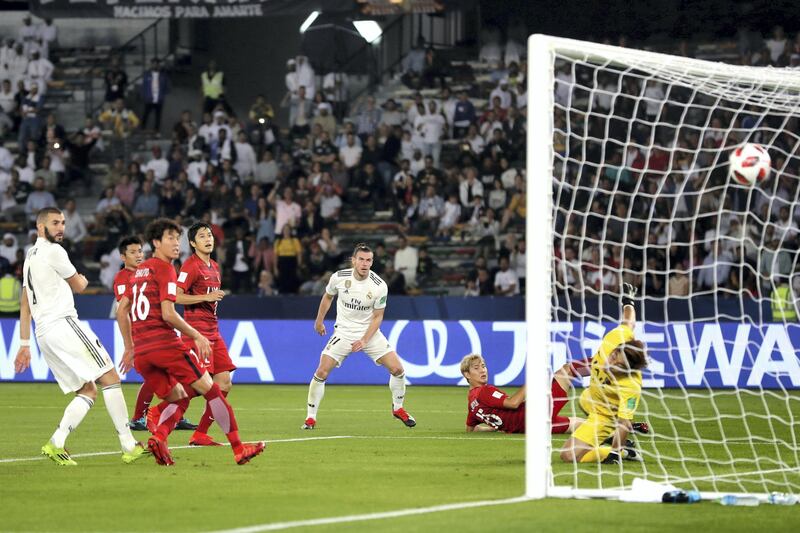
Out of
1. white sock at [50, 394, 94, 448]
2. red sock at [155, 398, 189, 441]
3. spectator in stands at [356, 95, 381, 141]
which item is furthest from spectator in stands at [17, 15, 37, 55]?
white sock at [50, 394, 94, 448]

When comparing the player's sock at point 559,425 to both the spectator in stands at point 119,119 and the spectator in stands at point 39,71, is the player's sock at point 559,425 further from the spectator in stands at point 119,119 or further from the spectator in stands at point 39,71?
the spectator in stands at point 39,71

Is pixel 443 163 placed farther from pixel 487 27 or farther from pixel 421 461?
pixel 421 461

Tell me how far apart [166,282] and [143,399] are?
3.80 meters

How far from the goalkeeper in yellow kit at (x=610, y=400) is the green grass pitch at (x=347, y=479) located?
0.62ft

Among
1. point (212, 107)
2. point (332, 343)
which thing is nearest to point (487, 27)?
→ point (212, 107)

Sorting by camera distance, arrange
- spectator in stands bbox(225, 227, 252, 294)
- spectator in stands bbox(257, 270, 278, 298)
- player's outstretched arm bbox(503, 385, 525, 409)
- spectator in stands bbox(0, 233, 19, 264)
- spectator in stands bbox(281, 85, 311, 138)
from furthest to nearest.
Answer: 1. spectator in stands bbox(281, 85, 311, 138)
2. spectator in stands bbox(0, 233, 19, 264)
3. spectator in stands bbox(225, 227, 252, 294)
4. spectator in stands bbox(257, 270, 278, 298)
5. player's outstretched arm bbox(503, 385, 525, 409)

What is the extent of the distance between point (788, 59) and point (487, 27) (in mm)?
6759

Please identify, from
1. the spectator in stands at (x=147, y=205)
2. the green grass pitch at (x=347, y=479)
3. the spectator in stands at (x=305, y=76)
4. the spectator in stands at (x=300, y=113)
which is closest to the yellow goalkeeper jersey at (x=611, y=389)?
the green grass pitch at (x=347, y=479)

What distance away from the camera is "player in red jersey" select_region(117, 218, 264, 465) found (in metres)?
9.97

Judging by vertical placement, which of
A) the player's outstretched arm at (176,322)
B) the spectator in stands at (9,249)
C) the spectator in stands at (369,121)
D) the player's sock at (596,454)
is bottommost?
the spectator in stands at (9,249)

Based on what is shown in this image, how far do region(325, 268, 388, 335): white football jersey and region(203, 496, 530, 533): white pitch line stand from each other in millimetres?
6836

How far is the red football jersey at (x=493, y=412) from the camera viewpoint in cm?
1327

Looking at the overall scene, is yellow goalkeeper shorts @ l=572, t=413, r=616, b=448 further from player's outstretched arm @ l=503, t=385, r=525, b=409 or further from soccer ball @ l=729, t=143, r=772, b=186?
player's outstretched arm @ l=503, t=385, r=525, b=409

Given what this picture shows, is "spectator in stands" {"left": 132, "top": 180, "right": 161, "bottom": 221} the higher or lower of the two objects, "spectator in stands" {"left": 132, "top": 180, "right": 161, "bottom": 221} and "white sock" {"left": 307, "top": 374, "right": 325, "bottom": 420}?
the higher
